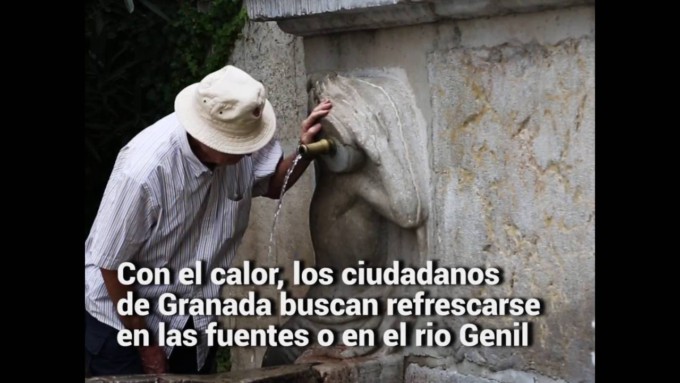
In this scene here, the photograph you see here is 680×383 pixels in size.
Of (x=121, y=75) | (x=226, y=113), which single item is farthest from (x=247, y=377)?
(x=121, y=75)

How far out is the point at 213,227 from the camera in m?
3.78

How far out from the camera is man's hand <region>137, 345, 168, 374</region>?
366 centimetres

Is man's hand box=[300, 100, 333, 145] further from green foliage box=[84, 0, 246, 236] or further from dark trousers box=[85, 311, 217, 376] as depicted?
green foliage box=[84, 0, 246, 236]

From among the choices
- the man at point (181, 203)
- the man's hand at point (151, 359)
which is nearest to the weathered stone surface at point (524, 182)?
the man at point (181, 203)

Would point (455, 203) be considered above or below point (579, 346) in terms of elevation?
above

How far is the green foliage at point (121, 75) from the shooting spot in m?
5.30

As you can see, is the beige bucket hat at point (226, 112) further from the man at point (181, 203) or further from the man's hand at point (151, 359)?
the man's hand at point (151, 359)

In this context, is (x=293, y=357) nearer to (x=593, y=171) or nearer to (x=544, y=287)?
(x=544, y=287)

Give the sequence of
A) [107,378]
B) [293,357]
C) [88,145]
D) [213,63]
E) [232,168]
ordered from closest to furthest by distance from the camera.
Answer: [107,378] → [232,168] → [293,357] → [213,63] → [88,145]

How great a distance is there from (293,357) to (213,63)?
1335 millimetres

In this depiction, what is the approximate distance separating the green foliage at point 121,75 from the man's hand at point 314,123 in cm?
138

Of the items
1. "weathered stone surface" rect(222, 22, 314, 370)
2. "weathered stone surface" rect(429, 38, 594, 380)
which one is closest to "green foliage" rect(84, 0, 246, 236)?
"weathered stone surface" rect(222, 22, 314, 370)

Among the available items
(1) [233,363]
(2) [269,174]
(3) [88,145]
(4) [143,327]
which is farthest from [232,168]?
(3) [88,145]

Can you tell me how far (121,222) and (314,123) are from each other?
711 millimetres
